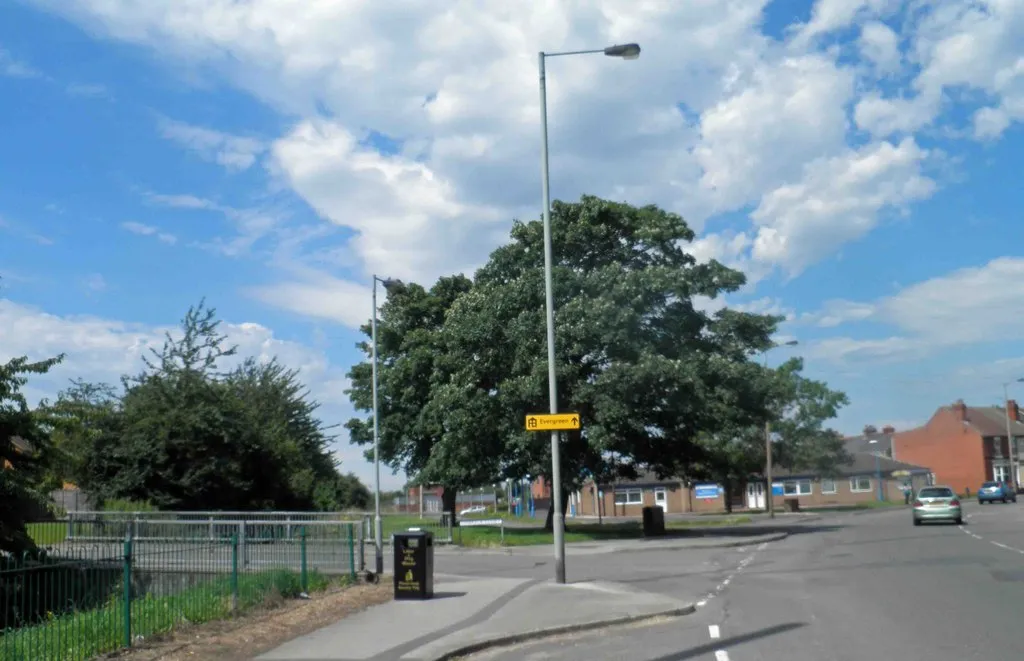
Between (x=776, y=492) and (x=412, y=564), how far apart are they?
82.4 metres

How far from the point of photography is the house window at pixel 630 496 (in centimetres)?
9206

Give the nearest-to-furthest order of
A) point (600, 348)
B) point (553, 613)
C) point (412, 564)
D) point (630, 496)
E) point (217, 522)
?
1. point (553, 613)
2. point (412, 564)
3. point (217, 522)
4. point (600, 348)
5. point (630, 496)

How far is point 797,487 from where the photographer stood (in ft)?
303

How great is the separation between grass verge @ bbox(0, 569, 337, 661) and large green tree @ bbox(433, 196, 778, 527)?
19055 mm

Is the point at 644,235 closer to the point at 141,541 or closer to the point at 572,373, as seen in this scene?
the point at 572,373

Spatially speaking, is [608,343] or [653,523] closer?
[608,343]

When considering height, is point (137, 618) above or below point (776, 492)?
above

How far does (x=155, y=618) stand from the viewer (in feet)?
43.5

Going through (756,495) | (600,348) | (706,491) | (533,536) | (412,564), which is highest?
(600,348)

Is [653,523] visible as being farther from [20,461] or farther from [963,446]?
[963,446]

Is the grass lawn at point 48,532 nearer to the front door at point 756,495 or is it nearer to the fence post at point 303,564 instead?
the fence post at point 303,564

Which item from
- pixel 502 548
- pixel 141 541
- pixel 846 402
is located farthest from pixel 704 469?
pixel 846 402

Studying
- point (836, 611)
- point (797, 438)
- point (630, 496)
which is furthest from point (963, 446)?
point (836, 611)

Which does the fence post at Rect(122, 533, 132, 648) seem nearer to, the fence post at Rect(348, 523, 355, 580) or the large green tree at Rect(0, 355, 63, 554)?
the fence post at Rect(348, 523, 355, 580)
